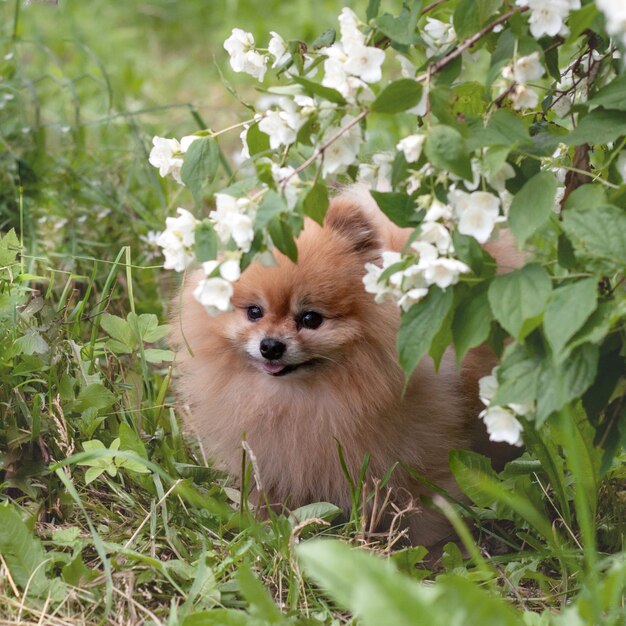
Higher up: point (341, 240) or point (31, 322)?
point (341, 240)

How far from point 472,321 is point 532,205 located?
27 cm

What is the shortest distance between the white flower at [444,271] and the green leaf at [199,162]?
0.54 m

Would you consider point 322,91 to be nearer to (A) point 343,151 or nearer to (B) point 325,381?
(A) point 343,151

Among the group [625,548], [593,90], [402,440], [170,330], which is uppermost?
[593,90]

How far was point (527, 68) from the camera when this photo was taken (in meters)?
2.11

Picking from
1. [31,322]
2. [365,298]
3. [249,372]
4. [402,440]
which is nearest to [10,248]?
[31,322]

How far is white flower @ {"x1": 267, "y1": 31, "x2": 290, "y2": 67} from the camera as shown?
2.43 m

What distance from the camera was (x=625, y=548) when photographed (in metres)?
2.66

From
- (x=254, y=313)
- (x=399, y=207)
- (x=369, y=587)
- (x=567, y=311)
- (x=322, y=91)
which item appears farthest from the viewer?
(x=254, y=313)

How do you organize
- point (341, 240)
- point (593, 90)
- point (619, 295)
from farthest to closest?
point (341, 240) → point (593, 90) → point (619, 295)

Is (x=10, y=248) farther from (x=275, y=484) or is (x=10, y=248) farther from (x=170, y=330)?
(x=275, y=484)

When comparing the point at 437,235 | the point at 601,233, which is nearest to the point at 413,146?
the point at 437,235

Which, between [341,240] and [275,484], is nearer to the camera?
[341,240]

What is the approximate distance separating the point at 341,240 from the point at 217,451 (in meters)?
0.77
